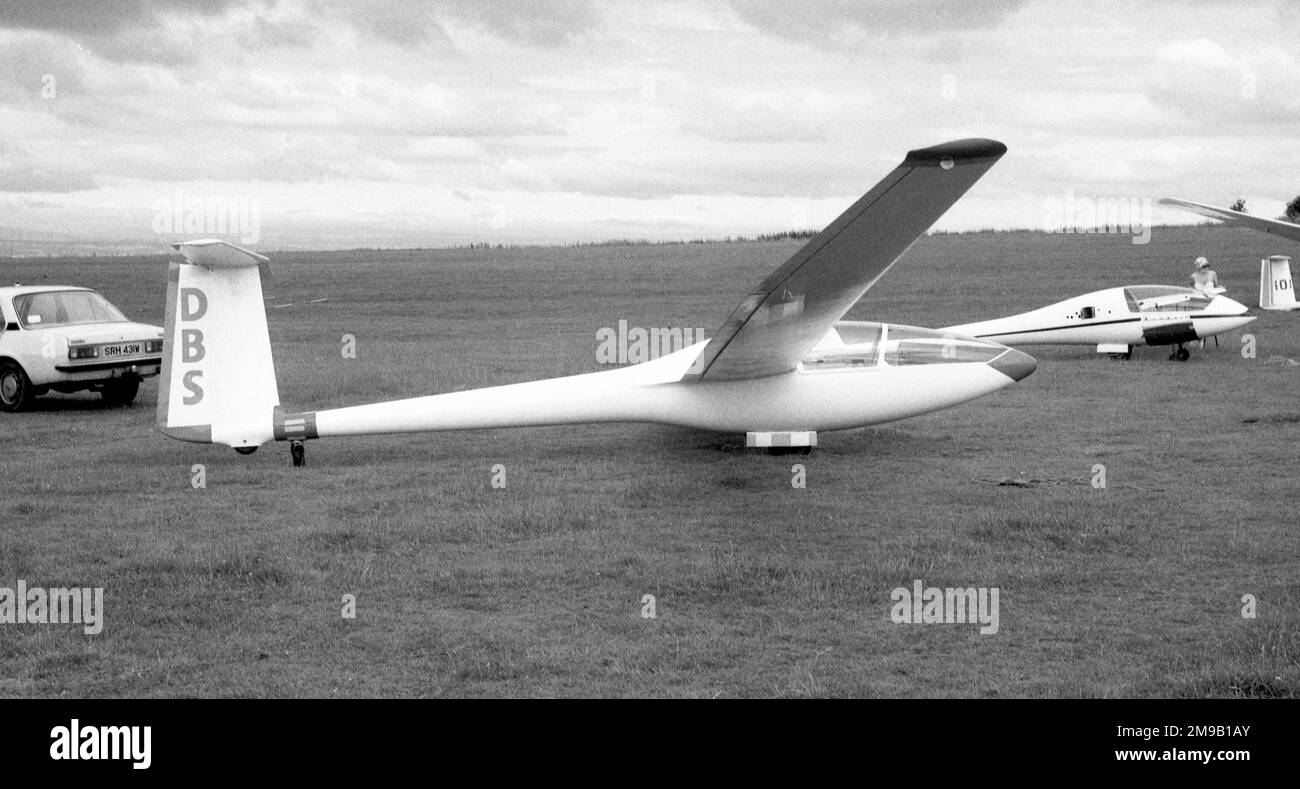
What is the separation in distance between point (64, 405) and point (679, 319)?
19.6m

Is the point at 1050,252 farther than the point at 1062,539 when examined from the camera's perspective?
Yes

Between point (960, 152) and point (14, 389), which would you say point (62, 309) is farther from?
point (960, 152)

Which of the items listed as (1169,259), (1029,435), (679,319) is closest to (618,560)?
(1029,435)

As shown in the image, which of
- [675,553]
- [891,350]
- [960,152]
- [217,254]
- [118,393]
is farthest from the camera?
[118,393]

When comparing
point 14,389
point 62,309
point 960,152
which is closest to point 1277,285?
point 960,152

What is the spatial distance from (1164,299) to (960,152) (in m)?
16.7

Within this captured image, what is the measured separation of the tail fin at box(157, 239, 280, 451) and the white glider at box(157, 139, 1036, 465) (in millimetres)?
11

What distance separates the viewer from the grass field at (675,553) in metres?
6.51

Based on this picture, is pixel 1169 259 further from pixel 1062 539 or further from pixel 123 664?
pixel 123 664

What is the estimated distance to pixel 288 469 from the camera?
490 inches

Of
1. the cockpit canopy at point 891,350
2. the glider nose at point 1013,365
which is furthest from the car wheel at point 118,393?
the glider nose at point 1013,365

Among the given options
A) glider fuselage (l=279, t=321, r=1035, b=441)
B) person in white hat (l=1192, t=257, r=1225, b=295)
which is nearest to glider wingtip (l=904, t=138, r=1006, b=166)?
glider fuselage (l=279, t=321, r=1035, b=441)

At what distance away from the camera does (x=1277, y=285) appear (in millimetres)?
26359

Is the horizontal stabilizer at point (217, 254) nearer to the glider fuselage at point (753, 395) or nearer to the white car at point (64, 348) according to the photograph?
the glider fuselage at point (753, 395)
